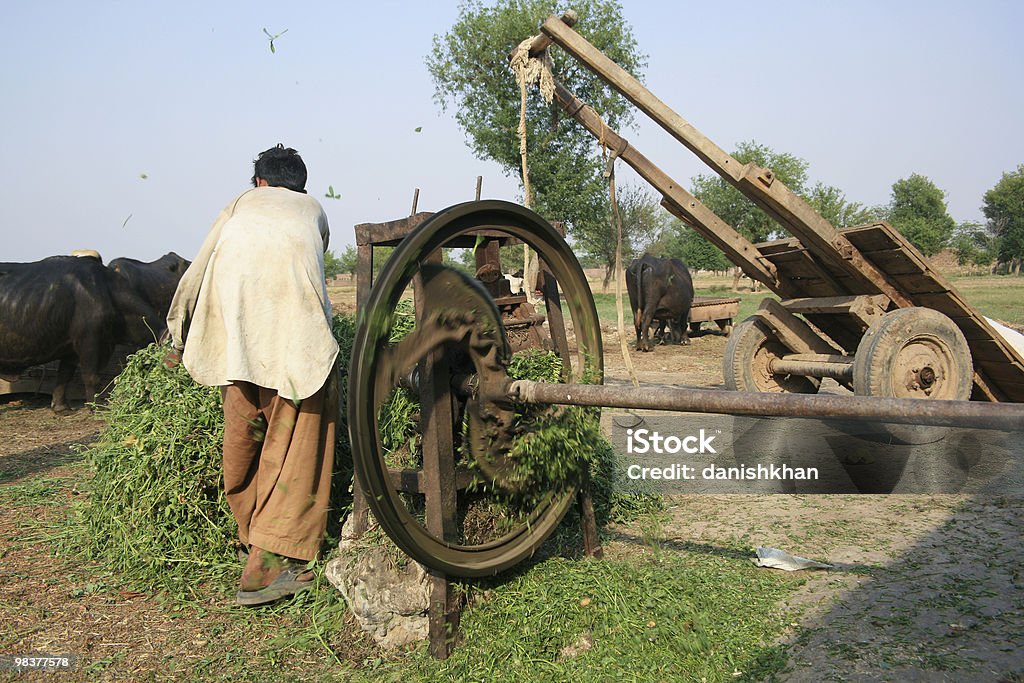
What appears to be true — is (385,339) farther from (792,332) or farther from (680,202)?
(792,332)

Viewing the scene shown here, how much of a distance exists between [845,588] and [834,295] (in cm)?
369

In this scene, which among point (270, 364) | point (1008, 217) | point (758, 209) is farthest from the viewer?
point (1008, 217)

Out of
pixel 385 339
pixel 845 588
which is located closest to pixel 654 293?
pixel 845 588

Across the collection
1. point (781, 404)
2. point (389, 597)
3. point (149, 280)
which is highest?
point (149, 280)

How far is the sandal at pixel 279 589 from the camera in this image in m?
3.44

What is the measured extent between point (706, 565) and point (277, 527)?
2.17m

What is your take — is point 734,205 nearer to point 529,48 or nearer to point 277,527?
point 529,48

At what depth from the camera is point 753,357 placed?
6.99 metres

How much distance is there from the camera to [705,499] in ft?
16.7

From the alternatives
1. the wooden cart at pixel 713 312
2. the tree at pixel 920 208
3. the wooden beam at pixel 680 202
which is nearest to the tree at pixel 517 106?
the wooden cart at pixel 713 312

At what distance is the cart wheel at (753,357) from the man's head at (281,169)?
449cm

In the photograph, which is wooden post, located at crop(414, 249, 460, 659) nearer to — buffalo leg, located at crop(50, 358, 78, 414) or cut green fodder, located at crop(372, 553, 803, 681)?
cut green fodder, located at crop(372, 553, 803, 681)

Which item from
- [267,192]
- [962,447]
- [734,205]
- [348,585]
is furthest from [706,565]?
[734,205]

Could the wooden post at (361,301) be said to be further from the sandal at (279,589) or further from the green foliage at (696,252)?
the green foliage at (696,252)
